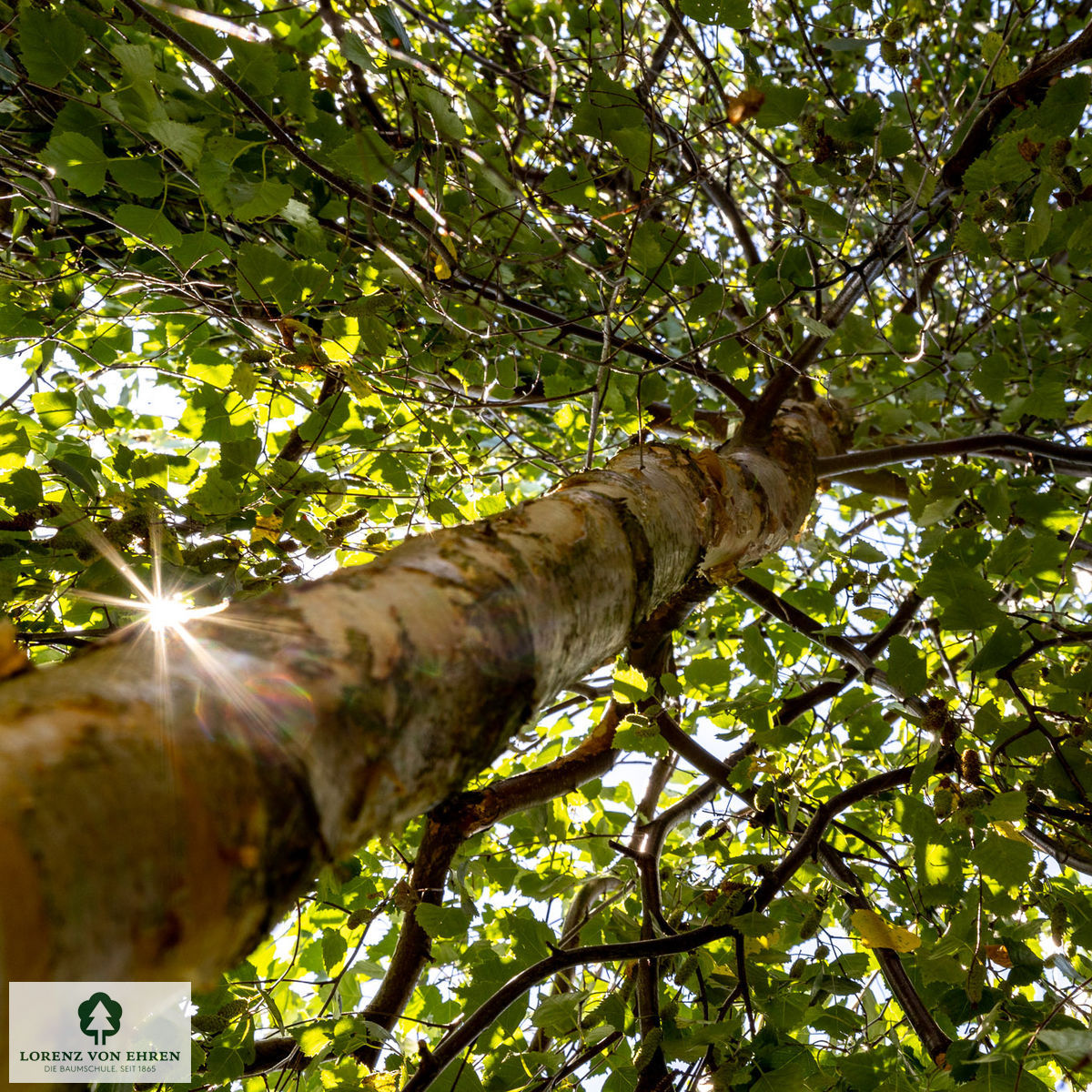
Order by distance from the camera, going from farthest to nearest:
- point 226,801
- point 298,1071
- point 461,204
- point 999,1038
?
point 461,204, point 298,1071, point 999,1038, point 226,801

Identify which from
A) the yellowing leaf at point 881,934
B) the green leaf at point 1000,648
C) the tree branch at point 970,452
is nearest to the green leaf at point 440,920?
the yellowing leaf at point 881,934

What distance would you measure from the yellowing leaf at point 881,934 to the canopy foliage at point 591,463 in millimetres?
11

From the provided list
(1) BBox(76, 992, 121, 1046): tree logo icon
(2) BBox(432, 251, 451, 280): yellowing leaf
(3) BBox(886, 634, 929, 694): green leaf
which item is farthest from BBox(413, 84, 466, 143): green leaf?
(1) BBox(76, 992, 121, 1046): tree logo icon

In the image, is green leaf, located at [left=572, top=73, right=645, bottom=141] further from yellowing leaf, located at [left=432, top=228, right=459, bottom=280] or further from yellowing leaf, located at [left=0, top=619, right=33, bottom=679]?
yellowing leaf, located at [left=0, top=619, right=33, bottom=679]

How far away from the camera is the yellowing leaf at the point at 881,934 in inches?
58.8

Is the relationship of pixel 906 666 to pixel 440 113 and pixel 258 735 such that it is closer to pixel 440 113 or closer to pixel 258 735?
pixel 258 735

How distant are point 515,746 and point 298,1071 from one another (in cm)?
126

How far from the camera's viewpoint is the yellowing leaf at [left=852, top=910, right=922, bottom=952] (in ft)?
4.90

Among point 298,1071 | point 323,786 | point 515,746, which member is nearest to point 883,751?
point 515,746

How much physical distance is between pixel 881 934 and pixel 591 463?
1311 millimetres

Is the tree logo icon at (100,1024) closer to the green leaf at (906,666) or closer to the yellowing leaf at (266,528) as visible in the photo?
the yellowing leaf at (266,528)

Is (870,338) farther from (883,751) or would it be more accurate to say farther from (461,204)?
(883,751)

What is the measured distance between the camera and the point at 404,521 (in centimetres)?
233

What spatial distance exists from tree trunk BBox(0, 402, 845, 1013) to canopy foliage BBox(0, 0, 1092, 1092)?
0.83 metres
